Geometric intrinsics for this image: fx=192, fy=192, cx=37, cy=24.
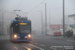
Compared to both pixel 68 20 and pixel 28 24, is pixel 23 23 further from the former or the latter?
pixel 68 20

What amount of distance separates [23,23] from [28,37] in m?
1.65

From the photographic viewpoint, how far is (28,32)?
2080cm

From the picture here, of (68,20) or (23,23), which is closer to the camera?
(23,23)

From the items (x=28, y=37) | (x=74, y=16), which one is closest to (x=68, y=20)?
(x=74, y=16)

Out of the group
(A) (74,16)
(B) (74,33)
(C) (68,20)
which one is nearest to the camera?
(B) (74,33)

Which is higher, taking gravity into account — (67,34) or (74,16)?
(74,16)

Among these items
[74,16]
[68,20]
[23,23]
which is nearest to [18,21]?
[23,23]

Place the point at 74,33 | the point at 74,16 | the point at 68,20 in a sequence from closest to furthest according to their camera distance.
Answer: the point at 74,33, the point at 74,16, the point at 68,20

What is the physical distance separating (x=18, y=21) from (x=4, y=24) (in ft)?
64.3

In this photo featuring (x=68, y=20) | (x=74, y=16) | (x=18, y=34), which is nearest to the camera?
(x=18, y=34)

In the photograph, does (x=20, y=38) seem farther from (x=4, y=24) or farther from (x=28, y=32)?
(x=4, y=24)

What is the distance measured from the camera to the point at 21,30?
68.0 ft

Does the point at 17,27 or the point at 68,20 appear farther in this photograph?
the point at 68,20

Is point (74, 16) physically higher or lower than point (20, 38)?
higher
